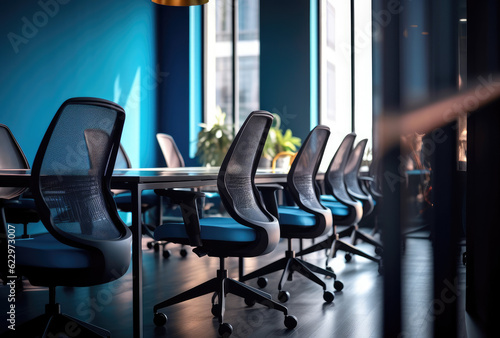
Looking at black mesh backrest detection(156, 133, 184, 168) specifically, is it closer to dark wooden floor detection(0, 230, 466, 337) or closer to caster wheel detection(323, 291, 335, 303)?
dark wooden floor detection(0, 230, 466, 337)

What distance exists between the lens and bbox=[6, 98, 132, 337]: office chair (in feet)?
5.93

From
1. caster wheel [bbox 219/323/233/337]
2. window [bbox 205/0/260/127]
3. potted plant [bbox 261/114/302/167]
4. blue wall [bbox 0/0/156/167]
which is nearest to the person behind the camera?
caster wheel [bbox 219/323/233/337]

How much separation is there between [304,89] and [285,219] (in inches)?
168

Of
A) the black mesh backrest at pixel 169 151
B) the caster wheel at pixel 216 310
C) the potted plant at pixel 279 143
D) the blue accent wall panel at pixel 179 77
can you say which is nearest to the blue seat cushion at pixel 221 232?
the caster wheel at pixel 216 310

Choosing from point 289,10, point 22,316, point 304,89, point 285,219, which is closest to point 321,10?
point 289,10

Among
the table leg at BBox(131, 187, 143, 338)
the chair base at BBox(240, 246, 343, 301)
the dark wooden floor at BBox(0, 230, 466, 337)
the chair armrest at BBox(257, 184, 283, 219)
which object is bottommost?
the dark wooden floor at BBox(0, 230, 466, 337)

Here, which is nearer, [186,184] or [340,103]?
[186,184]

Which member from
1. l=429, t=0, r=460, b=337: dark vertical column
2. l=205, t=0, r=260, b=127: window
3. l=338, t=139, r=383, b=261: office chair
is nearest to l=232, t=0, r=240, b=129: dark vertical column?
l=205, t=0, r=260, b=127: window

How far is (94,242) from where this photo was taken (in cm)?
185

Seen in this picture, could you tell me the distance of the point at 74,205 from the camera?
189 cm

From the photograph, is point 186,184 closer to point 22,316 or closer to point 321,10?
point 22,316

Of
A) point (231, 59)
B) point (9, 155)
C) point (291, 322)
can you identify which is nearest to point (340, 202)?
point (291, 322)

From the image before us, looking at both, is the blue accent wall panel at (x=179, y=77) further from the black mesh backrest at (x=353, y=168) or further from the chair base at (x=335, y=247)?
the chair base at (x=335, y=247)

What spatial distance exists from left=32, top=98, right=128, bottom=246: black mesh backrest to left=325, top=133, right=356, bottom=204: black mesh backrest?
2321 mm
